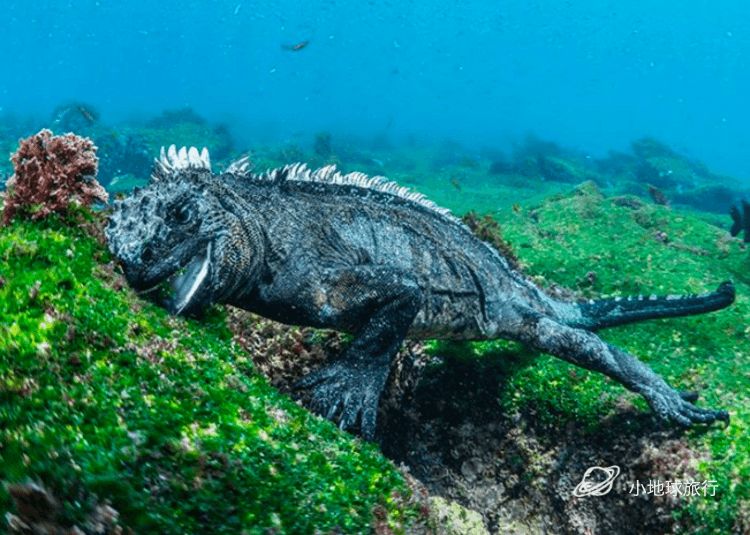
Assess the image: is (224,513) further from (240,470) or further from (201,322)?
(201,322)

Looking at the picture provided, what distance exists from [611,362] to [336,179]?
124 inches

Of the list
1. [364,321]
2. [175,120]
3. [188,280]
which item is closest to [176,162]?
[188,280]

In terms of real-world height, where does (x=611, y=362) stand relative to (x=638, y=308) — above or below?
below

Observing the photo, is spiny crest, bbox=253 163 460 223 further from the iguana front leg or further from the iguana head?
the iguana front leg

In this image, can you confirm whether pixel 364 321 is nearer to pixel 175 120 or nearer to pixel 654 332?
pixel 654 332

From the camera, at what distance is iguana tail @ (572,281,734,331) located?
5938mm

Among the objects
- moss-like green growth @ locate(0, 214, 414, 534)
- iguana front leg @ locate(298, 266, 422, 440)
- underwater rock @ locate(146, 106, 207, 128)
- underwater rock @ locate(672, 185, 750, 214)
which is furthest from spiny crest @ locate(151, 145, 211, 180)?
underwater rock @ locate(146, 106, 207, 128)

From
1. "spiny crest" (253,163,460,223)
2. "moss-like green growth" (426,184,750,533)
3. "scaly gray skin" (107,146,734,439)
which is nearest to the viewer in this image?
"scaly gray skin" (107,146,734,439)

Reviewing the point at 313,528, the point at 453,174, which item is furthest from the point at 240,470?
the point at 453,174

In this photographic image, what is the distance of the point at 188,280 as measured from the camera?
3.36m

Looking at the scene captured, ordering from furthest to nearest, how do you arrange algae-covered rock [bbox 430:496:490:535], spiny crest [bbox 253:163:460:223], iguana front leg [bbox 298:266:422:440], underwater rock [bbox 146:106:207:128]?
underwater rock [bbox 146:106:207:128] < spiny crest [bbox 253:163:460:223] < iguana front leg [bbox 298:266:422:440] < algae-covered rock [bbox 430:496:490:535]

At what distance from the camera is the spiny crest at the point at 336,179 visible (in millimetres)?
4523

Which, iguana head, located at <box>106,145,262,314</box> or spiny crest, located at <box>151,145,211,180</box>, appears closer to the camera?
iguana head, located at <box>106,145,262,314</box>

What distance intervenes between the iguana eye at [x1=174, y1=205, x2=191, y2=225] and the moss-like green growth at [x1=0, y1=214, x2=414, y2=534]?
0.57 m
